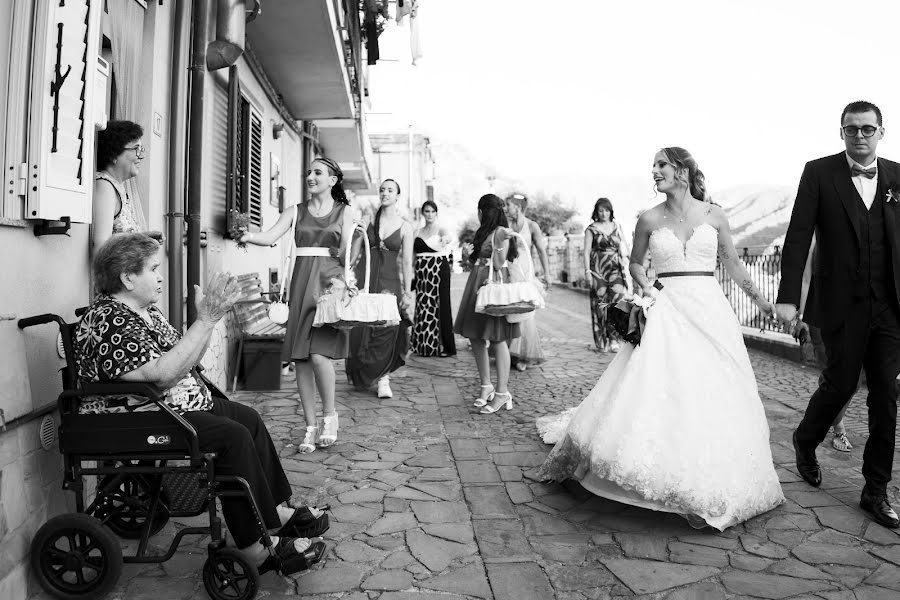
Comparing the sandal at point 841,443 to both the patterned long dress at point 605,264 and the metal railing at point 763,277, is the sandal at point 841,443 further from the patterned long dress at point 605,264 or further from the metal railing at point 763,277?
the metal railing at point 763,277

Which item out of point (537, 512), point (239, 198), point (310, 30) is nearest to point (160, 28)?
point (239, 198)

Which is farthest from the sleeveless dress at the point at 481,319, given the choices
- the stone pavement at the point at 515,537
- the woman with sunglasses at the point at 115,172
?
the woman with sunglasses at the point at 115,172

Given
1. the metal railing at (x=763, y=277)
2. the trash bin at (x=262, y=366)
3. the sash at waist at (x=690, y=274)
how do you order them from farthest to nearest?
the metal railing at (x=763, y=277)
the trash bin at (x=262, y=366)
the sash at waist at (x=690, y=274)

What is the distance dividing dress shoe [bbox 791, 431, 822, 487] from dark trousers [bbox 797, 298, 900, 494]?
0.45 m

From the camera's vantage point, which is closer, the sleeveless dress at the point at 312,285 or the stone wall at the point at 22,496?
the stone wall at the point at 22,496

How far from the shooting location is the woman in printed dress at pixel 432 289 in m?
9.98

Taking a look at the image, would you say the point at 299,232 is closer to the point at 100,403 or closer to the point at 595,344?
the point at 100,403

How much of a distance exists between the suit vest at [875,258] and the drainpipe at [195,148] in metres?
4.61

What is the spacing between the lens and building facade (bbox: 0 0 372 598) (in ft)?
10.1

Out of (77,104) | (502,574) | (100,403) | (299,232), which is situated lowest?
(502,574)

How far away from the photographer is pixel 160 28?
18.7ft

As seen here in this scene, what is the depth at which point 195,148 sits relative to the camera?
6.14 m

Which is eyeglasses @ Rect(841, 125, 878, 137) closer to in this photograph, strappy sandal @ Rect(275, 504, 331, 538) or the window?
strappy sandal @ Rect(275, 504, 331, 538)

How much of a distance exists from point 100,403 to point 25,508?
19.9 inches
